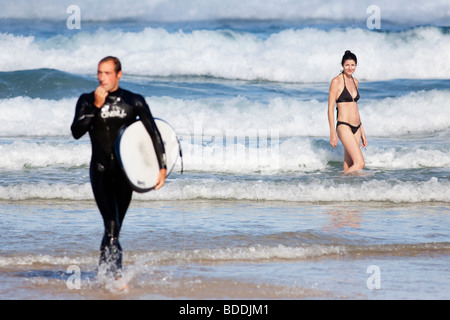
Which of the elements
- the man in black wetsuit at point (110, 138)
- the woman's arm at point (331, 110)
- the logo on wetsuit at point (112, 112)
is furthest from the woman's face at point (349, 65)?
the logo on wetsuit at point (112, 112)

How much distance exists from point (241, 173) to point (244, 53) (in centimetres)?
1393

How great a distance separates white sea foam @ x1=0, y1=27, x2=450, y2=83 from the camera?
71.8 ft

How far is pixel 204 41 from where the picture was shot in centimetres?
2481

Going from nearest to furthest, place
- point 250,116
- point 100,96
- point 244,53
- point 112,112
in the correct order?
1. point 100,96
2. point 112,112
3. point 250,116
4. point 244,53

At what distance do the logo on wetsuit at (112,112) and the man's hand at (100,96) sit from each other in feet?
0.19

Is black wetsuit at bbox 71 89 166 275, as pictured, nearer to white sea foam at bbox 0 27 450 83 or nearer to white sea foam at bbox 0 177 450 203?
white sea foam at bbox 0 177 450 203

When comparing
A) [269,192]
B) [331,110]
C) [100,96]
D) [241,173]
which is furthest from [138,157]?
[241,173]

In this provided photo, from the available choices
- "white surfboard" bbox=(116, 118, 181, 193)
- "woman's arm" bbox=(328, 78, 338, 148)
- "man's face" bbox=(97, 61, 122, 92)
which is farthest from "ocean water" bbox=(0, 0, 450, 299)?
"man's face" bbox=(97, 61, 122, 92)

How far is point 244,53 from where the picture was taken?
23906mm

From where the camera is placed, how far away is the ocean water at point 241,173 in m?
5.54

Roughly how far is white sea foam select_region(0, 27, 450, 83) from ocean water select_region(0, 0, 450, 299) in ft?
0.22

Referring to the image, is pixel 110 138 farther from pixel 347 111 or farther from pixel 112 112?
pixel 347 111

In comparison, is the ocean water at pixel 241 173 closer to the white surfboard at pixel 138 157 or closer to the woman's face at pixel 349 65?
the white surfboard at pixel 138 157

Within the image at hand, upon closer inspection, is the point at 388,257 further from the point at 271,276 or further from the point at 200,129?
the point at 200,129
